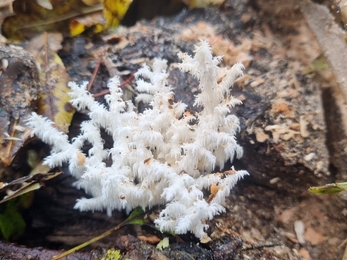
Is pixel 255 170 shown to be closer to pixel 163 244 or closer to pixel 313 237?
pixel 313 237

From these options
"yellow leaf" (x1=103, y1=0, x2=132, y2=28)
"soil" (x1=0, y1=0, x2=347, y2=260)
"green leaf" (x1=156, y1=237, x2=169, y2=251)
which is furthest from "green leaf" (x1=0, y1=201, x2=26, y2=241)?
"yellow leaf" (x1=103, y1=0, x2=132, y2=28)

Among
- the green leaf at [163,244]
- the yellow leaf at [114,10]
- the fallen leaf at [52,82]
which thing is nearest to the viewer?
the green leaf at [163,244]

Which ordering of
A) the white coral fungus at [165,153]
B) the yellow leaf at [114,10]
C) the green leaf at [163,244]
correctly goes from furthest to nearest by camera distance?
1. the yellow leaf at [114,10]
2. the green leaf at [163,244]
3. the white coral fungus at [165,153]

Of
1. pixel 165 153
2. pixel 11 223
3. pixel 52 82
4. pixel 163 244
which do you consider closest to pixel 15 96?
pixel 52 82

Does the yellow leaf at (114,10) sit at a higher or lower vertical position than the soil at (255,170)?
higher

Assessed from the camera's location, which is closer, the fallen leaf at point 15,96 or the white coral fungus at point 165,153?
the white coral fungus at point 165,153

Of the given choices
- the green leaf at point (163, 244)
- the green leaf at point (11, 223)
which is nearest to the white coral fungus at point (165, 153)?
the green leaf at point (163, 244)

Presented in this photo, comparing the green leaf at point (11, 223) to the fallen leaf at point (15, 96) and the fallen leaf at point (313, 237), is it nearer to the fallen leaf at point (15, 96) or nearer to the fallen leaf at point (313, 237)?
the fallen leaf at point (15, 96)
